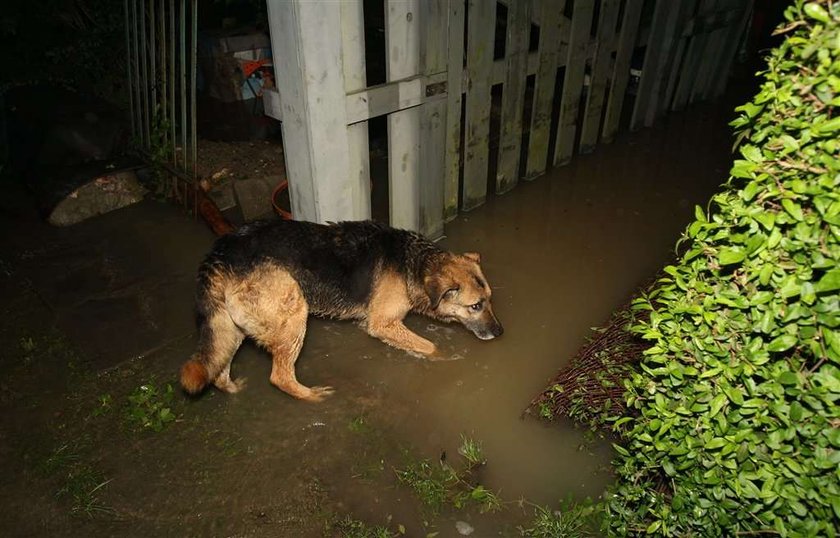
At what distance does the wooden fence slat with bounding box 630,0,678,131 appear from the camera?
739 cm

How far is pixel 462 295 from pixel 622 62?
5.05 metres

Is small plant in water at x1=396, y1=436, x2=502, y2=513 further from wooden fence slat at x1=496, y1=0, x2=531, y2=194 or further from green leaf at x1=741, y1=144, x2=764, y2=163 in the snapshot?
wooden fence slat at x1=496, y1=0, x2=531, y2=194

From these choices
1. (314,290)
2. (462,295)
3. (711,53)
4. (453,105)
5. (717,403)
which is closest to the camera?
(717,403)

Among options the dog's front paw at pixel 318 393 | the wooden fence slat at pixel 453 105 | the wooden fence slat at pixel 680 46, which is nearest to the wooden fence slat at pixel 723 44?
the wooden fence slat at pixel 680 46

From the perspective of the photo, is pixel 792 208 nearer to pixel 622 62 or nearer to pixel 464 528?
pixel 464 528

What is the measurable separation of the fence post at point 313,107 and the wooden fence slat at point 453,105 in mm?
1403

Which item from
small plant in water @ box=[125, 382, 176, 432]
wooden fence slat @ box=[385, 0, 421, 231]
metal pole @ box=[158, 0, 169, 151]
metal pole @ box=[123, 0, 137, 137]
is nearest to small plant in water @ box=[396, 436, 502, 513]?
small plant in water @ box=[125, 382, 176, 432]

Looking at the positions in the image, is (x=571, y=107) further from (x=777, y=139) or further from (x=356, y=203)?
(x=777, y=139)

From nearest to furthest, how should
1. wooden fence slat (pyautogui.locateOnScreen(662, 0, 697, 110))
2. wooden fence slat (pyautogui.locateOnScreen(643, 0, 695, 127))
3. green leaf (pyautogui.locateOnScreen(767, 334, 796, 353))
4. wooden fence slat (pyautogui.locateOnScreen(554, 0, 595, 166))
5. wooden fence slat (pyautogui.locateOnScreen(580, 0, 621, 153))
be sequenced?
green leaf (pyautogui.locateOnScreen(767, 334, 796, 353)) < wooden fence slat (pyautogui.locateOnScreen(554, 0, 595, 166)) < wooden fence slat (pyautogui.locateOnScreen(580, 0, 621, 153)) < wooden fence slat (pyautogui.locateOnScreen(643, 0, 695, 127)) < wooden fence slat (pyautogui.locateOnScreen(662, 0, 697, 110))

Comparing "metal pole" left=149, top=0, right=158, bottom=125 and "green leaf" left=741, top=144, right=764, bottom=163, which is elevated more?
"green leaf" left=741, top=144, right=764, bottom=163

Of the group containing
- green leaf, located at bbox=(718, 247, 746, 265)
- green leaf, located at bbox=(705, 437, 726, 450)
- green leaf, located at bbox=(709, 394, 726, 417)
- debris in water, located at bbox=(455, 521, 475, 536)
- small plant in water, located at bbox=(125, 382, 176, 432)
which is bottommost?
debris in water, located at bbox=(455, 521, 475, 536)

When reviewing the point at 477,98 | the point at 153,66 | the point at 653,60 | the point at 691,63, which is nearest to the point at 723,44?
the point at 691,63

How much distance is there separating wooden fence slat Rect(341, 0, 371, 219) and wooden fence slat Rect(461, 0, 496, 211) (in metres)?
1.51

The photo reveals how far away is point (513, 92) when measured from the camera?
19.3 feet
